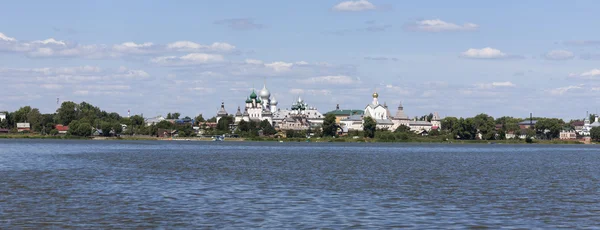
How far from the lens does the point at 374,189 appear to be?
31.8m

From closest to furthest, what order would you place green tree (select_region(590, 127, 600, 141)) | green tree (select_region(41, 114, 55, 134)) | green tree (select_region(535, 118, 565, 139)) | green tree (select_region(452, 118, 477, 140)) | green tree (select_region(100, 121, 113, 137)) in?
green tree (select_region(452, 118, 477, 140)) < green tree (select_region(100, 121, 113, 137)) < green tree (select_region(41, 114, 55, 134)) < green tree (select_region(590, 127, 600, 141)) < green tree (select_region(535, 118, 565, 139))

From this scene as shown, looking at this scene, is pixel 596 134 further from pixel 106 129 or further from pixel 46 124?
pixel 46 124

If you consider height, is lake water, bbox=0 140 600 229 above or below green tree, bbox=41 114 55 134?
below

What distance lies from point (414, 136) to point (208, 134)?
44.3 m

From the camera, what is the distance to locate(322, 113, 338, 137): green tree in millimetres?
173750

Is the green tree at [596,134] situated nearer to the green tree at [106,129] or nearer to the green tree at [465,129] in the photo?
the green tree at [465,129]

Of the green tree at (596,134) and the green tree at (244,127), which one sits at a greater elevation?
the green tree at (244,127)

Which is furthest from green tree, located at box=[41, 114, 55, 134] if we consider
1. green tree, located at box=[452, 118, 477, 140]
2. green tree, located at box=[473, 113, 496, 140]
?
green tree, located at box=[473, 113, 496, 140]

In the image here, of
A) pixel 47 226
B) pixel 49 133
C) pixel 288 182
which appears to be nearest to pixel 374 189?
pixel 288 182

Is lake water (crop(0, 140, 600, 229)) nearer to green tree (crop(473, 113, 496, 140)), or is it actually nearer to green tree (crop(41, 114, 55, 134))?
green tree (crop(473, 113, 496, 140))

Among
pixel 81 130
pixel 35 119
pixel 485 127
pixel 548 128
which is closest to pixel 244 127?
pixel 81 130

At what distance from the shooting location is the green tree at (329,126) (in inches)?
6841

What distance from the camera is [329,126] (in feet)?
576

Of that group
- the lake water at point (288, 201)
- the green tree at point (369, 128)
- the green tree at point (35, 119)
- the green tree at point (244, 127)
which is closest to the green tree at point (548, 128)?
the green tree at point (369, 128)
